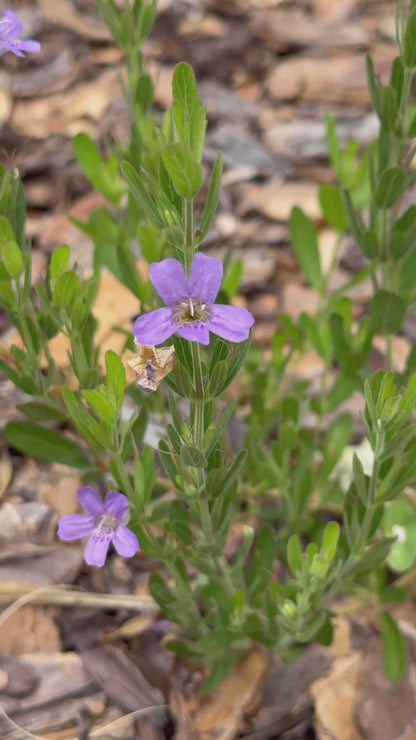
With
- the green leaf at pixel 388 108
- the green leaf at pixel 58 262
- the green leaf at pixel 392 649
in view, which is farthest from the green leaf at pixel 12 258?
the green leaf at pixel 392 649

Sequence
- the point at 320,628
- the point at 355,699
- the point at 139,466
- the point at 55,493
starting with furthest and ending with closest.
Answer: the point at 55,493 → the point at 355,699 → the point at 320,628 → the point at 139,466

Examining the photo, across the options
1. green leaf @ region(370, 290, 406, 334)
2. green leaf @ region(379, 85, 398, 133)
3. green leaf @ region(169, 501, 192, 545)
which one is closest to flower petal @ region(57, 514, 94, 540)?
green leaf @ region(169, 501, 192, 545)

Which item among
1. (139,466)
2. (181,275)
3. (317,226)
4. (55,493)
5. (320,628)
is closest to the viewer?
(181,275)

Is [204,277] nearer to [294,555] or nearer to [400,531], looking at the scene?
[294,555]

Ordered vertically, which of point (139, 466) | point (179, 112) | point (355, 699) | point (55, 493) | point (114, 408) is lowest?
point (355, 699)

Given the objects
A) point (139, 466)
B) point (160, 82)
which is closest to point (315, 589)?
point (139, 466)

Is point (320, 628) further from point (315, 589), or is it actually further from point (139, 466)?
point (139, 466)

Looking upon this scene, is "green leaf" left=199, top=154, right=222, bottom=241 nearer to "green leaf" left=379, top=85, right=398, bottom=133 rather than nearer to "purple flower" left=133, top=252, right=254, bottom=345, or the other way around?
"purple flower" left=133, top=252, right=254, bottom=345
